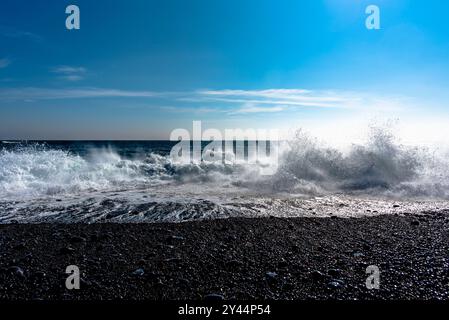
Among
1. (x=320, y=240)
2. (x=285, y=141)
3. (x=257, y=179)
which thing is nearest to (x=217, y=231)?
(x=320, y=240)

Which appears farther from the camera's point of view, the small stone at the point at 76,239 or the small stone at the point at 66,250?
the small stone at the point at 76,239

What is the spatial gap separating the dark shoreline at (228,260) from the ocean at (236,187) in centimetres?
132

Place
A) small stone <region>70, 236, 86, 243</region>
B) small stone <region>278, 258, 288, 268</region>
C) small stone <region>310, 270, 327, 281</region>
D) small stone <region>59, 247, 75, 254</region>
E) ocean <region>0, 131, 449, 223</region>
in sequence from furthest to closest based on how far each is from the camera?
1. ocean <region>0, 131, 449, 223</region>
2. small stone <region>70, 236, 86, 243</region>
3. small stone <region>59, 247, 75, 254</region>
4. small stone <region>278, 258, 288, 268</region>
5. small stone <region>310, 270, 327, 281</region>

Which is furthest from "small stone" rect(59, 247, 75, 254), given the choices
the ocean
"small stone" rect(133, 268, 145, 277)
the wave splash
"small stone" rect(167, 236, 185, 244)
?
the wave splash

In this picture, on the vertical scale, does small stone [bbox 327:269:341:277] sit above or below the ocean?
below

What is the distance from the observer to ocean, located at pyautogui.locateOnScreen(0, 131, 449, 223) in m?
9.03

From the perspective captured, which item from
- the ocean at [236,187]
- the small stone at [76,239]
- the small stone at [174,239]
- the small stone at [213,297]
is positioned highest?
the ocean at [236,187]

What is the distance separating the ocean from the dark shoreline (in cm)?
132

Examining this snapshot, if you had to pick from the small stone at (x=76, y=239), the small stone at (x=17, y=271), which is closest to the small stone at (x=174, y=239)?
the small stone at (x=76, y=239)

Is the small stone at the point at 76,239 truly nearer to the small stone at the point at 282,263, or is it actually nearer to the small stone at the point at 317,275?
the small stone at the point at 282,263

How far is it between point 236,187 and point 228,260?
8767mm

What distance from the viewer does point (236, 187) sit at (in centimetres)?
1390

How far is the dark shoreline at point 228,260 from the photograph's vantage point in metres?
4.13

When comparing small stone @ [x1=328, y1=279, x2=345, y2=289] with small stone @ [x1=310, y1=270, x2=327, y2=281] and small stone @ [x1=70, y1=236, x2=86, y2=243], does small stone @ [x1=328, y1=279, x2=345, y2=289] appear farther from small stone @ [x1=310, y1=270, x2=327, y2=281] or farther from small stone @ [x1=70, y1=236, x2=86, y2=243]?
small stone @ [x1=70, y1=236, x2=86, y2=243]
